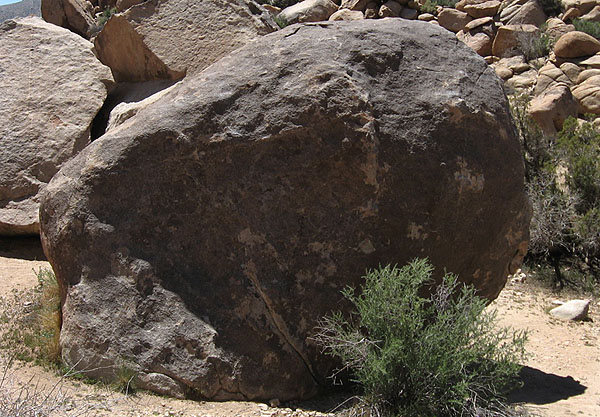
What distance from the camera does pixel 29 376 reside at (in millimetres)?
3609

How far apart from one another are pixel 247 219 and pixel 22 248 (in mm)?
3322

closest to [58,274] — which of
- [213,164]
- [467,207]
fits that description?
[213,164]

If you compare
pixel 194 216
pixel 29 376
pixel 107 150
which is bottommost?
pixel 29 376

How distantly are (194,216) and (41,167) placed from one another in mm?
3064

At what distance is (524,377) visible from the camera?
4512 mm

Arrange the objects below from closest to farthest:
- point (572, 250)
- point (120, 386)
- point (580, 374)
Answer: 1. point (120, 386)
2. point (580, 374)
3. point (572, 250)

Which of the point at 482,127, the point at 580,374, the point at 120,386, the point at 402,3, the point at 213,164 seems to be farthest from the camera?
the point at 402,3

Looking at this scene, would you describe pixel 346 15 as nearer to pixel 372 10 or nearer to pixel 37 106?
pixel 372 10

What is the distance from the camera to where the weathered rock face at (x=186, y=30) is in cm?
647

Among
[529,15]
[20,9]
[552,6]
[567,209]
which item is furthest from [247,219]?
[20,9]

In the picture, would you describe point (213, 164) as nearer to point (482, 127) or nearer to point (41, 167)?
point (482, 127)

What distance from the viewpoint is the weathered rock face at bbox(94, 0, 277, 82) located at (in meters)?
6.47

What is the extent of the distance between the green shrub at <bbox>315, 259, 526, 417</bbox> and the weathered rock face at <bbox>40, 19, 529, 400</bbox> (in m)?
0.36

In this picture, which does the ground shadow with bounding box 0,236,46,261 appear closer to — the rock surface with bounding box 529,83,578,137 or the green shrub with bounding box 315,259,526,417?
the green shrub with bounding box 315,259,526,417
